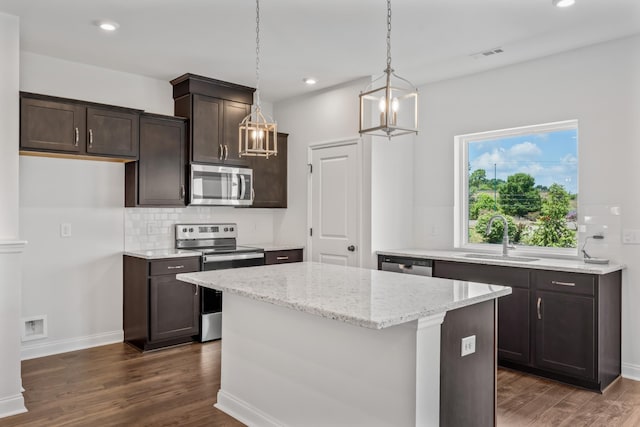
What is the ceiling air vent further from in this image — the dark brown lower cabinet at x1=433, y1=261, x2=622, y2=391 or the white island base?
the white island base

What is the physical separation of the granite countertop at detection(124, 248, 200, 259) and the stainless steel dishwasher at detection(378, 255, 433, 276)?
71.4 inches

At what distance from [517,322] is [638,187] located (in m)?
1.38

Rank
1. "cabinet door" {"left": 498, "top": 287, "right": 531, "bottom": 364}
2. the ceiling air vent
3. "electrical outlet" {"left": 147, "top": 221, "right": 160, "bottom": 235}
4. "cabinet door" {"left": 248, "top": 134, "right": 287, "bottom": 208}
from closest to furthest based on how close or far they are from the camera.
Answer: "cabinet door" {"left": 498, "top": 287, "right": 531, "bottom": 364} < the ceiling air vent < "electrical outlet" {"left": 147, "top": 221, "right": 160, "bottom": 235} < "cabinet door" {"left": 248, "top": 134, "right": 287, "bottom": 208}

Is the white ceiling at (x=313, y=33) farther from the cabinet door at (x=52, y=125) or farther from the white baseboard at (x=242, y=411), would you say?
the white baseboard at (x=242, y=411)

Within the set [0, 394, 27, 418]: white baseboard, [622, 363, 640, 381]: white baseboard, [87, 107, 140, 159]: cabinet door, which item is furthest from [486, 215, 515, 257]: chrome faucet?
[0, 394, 27, 418]: white baseboard

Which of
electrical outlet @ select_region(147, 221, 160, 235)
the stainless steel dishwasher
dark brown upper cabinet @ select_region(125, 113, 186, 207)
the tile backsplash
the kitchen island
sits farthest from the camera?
→ electrical outlet @ select_region(147, 221, 160, 235)

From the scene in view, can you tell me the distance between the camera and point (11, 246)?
2.95 metres

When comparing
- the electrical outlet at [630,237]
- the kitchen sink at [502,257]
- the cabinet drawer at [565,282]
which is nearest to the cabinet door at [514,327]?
the cabinet drawer at [565,282]

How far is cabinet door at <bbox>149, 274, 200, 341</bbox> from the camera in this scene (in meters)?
4.15

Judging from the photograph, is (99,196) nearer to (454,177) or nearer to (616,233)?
(454,177)

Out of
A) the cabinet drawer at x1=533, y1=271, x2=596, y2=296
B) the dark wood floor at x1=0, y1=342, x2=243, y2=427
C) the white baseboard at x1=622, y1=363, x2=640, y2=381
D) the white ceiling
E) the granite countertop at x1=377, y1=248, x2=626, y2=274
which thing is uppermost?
the white ceiling

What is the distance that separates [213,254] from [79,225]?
4.07 ft

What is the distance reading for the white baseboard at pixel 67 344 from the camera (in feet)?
13.1

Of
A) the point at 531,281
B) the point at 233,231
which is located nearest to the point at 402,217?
the point at 531,281
